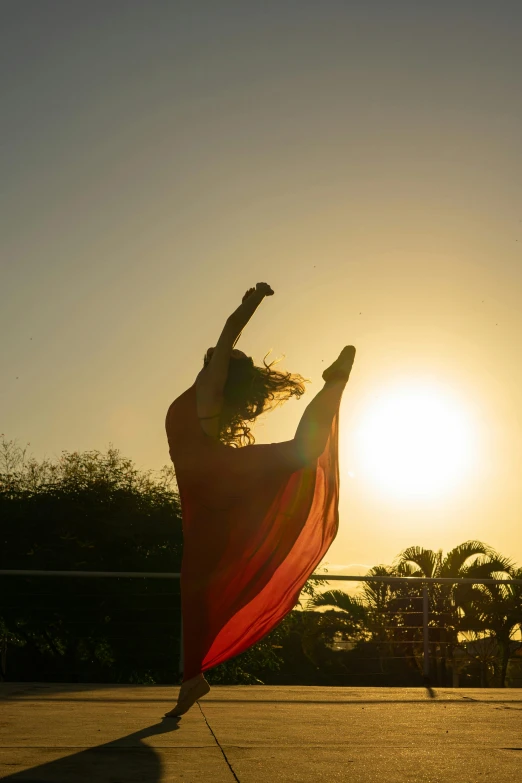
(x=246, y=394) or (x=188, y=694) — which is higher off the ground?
(x=246, y=394)

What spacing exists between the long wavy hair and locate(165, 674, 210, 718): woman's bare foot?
3.47 feet

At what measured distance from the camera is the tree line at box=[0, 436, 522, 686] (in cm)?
1845

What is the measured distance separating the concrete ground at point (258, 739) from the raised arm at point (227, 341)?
4.57 feet

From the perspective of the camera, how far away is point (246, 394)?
4230 millimetres

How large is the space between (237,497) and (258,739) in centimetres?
127

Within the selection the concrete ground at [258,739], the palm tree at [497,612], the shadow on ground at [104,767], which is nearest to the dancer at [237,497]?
the concrete ground at [258,739]

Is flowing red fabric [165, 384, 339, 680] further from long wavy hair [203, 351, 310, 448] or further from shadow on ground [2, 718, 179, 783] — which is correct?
shadow on ground [2, 718, 179, 783]

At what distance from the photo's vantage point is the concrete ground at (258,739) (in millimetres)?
2418

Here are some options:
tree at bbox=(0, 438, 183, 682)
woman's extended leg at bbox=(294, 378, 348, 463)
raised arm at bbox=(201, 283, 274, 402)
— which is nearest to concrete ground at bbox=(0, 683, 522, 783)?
woman's extended leg at bbox=(294, 378, 348, 463)

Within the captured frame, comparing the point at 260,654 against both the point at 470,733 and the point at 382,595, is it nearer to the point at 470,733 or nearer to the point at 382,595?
the point at 382,595

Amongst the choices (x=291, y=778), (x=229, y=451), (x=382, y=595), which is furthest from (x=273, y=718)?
(x=382, y=595)

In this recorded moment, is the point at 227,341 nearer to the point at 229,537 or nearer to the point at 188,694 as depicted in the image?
the point at 229,537

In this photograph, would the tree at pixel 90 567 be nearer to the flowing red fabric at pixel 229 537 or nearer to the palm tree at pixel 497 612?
the palm tree at pixel 497 612

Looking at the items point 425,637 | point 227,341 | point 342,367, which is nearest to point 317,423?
point 342,367
